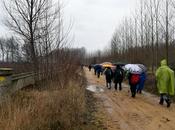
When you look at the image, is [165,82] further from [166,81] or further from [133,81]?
[133,81]

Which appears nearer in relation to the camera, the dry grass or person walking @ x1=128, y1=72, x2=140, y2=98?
the dry grass

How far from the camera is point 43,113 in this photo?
969 cm

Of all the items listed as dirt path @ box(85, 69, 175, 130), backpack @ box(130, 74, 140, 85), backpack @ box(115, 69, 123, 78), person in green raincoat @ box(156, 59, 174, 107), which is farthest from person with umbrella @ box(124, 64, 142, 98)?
backpack @ box(115, 69, 123, 78)

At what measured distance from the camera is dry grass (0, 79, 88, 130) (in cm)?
848

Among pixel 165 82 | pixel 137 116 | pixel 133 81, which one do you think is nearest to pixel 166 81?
pixel 165 82

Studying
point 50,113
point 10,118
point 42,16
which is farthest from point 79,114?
point 42,16

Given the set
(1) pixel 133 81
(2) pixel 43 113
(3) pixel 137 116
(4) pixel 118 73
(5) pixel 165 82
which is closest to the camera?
(2) pixel 43 113

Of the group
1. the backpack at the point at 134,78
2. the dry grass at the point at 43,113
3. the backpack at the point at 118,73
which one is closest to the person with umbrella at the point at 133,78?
the backpack at the point at 134,78

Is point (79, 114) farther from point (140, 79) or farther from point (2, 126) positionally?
point (140, 79)

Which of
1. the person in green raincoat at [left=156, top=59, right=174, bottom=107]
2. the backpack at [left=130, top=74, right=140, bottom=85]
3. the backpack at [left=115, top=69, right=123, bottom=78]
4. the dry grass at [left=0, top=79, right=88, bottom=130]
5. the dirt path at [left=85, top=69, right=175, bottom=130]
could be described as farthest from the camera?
the backpack at [left=115, top=69, right=123, bottom=78]

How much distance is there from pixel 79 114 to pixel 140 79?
34.0 feet

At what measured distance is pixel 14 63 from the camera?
24.8 m

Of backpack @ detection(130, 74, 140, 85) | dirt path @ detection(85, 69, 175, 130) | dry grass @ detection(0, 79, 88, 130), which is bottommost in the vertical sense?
dirt path @ detection(85, 69, 175, 130)

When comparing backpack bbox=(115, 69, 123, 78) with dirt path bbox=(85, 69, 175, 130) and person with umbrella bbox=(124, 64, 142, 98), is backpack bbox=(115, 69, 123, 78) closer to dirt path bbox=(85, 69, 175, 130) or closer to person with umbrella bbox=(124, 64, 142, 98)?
person with umbrella bbox=(124, 64, 142, 98)
